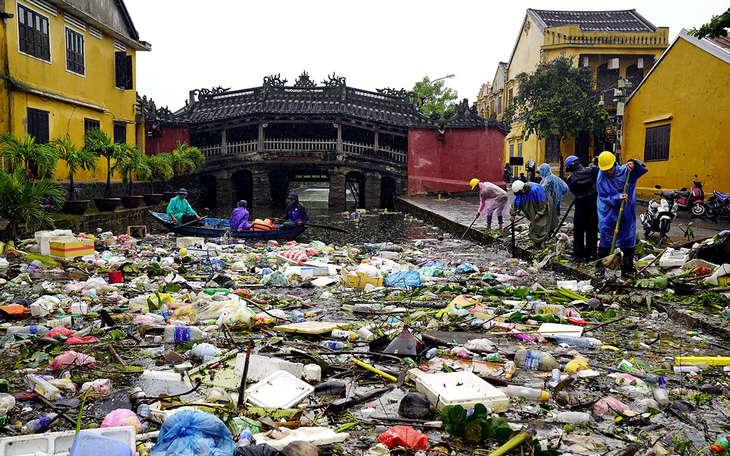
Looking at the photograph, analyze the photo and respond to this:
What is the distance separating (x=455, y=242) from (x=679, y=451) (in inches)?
364

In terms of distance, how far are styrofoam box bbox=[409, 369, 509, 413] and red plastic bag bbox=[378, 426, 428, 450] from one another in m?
0.31

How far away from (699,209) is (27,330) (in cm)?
1321

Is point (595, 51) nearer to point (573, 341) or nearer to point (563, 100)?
point (563, 100)

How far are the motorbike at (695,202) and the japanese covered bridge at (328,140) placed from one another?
11754 mm

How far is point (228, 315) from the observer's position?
16.7 ft

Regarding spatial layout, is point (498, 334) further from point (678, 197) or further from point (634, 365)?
point (678, 197)

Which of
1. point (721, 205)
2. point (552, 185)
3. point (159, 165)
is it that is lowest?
point (721, 205)

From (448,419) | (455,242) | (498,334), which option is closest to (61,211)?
(455,242)

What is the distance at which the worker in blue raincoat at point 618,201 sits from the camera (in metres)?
6.92

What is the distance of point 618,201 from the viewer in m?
7.09

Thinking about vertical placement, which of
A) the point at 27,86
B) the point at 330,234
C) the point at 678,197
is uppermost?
the point at 27,86

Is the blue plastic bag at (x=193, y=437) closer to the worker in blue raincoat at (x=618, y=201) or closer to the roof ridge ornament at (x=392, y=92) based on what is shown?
the worker in blue raincoat at (x=618, y=201)

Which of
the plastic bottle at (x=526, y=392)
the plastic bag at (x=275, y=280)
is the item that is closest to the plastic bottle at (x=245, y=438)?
the plastic bottle at (x=526, y=392)

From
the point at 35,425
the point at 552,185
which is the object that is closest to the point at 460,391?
the point at 35,425
